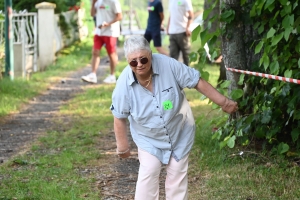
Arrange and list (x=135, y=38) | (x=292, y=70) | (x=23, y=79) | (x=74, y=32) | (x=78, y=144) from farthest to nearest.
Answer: (x=74, y=32), (x=23, y=79), (x=78, y=144), (x=292, y=70), (x=135, y=38)

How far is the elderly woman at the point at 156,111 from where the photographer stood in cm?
488

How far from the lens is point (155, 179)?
499 cm

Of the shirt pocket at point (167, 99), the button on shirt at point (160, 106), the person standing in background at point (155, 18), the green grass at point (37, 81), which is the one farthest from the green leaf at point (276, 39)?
the person standing in background at point (155, 18)

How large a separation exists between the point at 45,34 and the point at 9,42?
3503mm

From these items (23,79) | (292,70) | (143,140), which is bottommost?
(23,79)

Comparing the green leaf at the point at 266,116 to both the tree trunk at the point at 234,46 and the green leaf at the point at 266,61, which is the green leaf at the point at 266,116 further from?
the tree trunk at the point at 234,46

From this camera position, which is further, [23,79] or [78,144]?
[23,79]

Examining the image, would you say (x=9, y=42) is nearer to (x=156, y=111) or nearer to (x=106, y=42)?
(x=106, y=42)

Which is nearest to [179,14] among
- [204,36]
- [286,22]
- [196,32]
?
[204,36]

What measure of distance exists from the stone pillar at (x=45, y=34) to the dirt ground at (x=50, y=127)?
1.84 meters

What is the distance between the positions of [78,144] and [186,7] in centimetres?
577

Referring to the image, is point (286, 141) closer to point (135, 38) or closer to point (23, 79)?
point (135, 38)

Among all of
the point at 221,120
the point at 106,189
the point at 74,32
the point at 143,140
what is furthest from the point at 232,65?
the point at 74,32

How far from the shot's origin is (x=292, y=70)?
6219 mm
